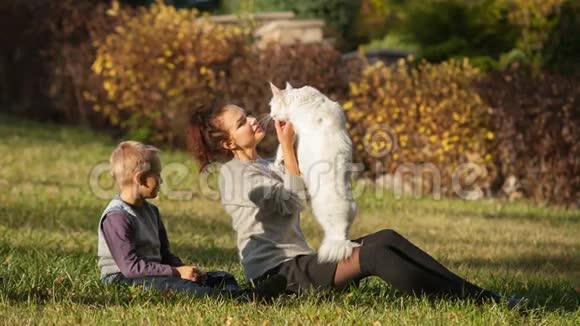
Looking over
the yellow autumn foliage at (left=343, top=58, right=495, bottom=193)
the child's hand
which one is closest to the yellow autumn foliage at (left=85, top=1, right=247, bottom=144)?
the yellow autumn foliage at (left=343, top=58, right=495, bottom=193)

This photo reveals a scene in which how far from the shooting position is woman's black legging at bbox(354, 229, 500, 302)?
4.75 m

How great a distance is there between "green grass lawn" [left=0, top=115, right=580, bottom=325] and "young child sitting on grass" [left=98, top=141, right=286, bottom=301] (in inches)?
5.8

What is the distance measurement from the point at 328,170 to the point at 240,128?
0.74 meters

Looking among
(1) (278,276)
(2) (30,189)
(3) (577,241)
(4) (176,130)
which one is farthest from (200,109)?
(4) (176,130)

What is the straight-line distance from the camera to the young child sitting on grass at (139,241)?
505 centimetres

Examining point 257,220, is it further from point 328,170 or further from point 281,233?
point 328,170

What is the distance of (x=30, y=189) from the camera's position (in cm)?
1014

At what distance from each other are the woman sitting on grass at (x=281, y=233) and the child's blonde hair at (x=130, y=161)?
215mm

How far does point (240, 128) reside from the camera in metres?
5.10

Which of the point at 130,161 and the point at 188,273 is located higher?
the point at 130,161

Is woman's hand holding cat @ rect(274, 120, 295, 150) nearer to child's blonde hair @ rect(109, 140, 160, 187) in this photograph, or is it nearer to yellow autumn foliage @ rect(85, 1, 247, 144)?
child's blonde hair @ rect(109, 140, 160, 187)

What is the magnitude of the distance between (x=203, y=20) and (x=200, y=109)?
936 centimetres

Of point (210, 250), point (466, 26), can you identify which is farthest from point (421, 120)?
point (210, 250)

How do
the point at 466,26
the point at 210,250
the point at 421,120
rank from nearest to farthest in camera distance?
the point at 210,250 < the point at 421,120 < the point at 466,26
